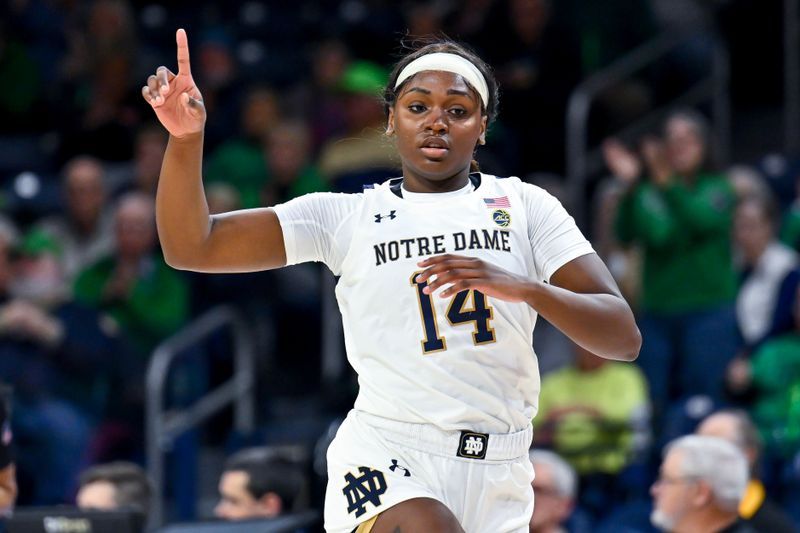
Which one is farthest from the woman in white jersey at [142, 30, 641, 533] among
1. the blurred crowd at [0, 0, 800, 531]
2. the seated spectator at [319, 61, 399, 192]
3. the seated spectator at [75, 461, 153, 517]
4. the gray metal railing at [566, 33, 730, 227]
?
the gray metal railing at [566, 33, 730, 227]

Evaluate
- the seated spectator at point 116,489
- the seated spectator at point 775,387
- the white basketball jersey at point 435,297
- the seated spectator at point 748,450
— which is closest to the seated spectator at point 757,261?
the seated spectator at point 775,387

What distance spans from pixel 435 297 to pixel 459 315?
8 cm

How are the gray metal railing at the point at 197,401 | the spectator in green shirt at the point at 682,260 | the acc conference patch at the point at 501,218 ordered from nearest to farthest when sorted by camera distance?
the acc conference patch at the point at 501,218 → the gray metal railing at the point at 197,401 → the spectator in green shirt at the point at 682,260

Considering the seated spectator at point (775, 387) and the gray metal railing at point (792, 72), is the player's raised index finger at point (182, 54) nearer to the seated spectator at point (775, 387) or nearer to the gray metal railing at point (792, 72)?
the seated spectator at point (775, 387)

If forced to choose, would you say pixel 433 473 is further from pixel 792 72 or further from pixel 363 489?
pixel 792 72

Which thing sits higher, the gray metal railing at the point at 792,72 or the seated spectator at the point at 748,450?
the gray metal railing at the point at 792,72

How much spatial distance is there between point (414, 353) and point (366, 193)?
532 millimetres

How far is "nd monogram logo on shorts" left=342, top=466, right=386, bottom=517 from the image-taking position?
3988 mm

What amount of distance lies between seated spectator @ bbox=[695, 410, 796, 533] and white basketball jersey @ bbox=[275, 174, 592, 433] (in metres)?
2.96

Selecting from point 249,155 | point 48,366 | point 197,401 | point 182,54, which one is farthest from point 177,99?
point 249,155

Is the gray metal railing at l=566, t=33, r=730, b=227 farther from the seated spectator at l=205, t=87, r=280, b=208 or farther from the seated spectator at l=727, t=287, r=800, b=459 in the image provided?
the seated spectator at l=727, t=287, r=800, b=459

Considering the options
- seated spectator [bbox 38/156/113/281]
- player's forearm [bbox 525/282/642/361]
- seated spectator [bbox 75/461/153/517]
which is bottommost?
seated spectator [bbox 75/461/153/517]

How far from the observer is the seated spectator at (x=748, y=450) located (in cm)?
678

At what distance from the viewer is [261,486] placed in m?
6.75
